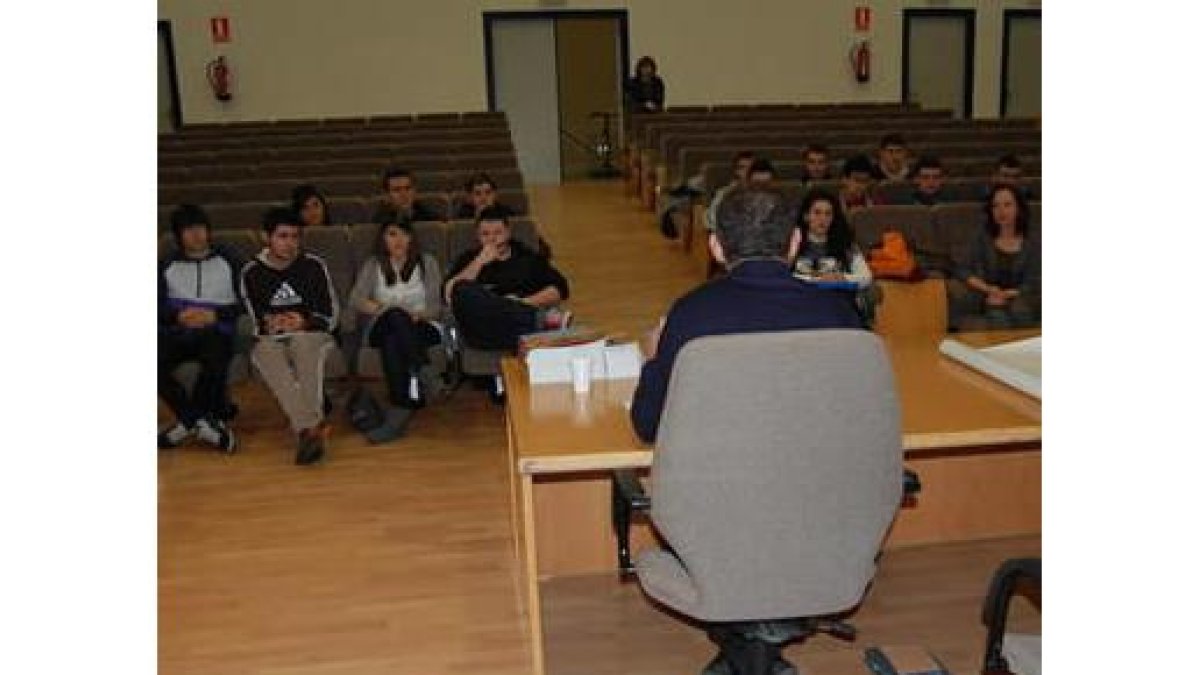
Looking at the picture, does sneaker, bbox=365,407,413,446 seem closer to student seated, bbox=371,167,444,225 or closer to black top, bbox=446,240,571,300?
black top, bbox=446,240,571,300

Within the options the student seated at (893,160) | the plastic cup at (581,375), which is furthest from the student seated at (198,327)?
the student seated at (893,160)

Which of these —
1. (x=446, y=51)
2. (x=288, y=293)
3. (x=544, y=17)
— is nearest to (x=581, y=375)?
(x=288, y=293)

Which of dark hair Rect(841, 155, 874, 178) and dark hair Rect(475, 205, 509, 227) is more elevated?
dark hair Rect(841, 155, 874, 178)

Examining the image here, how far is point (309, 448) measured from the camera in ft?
15.8

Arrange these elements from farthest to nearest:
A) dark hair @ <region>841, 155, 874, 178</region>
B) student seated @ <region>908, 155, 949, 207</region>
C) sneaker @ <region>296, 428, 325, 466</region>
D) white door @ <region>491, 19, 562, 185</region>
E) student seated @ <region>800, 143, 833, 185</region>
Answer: white door @ <region>491, 19, 562, 185</region>, student seated @ <region>800, 143, 833, 185</region>, dark hair @ <region>841, 155, 874, 178</region>, student seated @ <region>908, 155, 949, 207</region>, sneaker @ <region>296, 428, 325, 466</region>

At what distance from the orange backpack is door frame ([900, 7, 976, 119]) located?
33.8 feet

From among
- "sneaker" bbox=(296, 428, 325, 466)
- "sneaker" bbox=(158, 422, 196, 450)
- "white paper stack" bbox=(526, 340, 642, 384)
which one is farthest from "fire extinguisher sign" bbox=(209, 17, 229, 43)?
"white paper stack" bbox=(526, 340, 642, 384)

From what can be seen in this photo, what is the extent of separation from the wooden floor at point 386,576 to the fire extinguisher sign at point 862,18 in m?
10.8

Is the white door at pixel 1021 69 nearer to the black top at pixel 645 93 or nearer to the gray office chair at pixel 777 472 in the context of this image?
the black top at pixel 645 93

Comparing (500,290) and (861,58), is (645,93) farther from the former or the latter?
(500,290)

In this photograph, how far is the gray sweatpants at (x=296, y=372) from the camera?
486 centimetres

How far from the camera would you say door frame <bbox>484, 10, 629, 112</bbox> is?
1405 centimetres

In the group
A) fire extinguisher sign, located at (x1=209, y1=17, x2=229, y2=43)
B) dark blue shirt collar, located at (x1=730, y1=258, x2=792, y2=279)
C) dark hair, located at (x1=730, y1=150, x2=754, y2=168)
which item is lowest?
dark blue shirt collar, located at (x1=730, y1=258, x2=792, y2=279)
